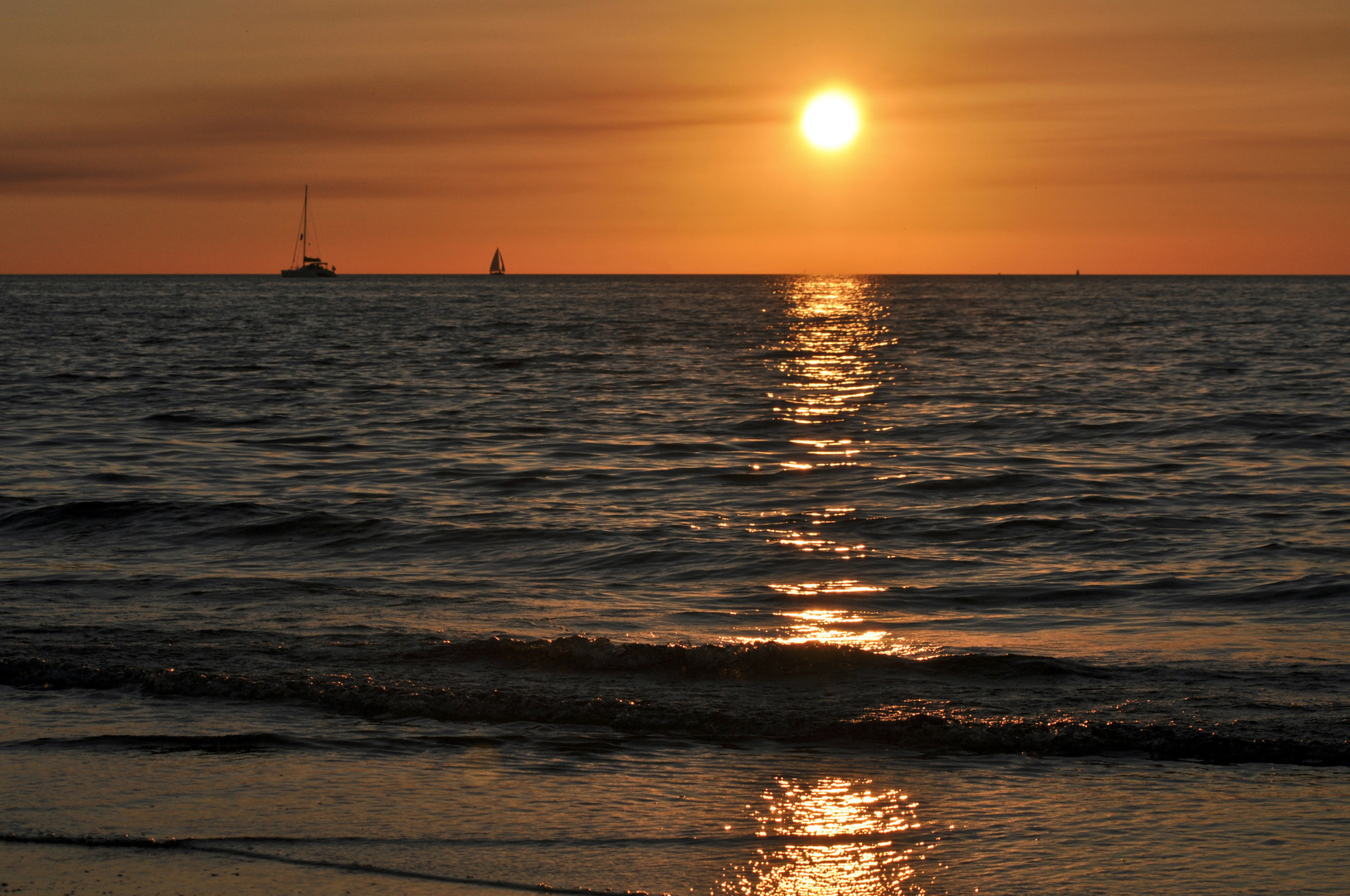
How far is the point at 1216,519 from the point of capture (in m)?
13.5

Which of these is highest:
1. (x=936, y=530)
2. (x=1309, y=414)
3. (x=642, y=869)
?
(x=1309, y=414)

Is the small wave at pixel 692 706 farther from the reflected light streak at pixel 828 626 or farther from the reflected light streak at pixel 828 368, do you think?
the reflected light streak at pixel 828 368

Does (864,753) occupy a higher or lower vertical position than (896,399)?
lower

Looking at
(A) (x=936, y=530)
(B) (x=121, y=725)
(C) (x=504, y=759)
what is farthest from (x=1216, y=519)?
(B) (x=121, y=725)

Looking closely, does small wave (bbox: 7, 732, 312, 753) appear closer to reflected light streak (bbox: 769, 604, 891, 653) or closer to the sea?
the sea

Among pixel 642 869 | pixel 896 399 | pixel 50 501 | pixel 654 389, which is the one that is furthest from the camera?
pixel 654 389

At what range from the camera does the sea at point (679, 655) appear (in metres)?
4.66

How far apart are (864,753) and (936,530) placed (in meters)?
7.39

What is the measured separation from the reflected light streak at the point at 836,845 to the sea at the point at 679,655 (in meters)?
0.02

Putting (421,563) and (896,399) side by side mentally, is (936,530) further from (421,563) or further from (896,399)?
(896,399)

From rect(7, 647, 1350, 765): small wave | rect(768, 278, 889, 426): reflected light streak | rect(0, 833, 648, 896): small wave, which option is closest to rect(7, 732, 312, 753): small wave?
rect(7, 647, 1350, 765): small wave

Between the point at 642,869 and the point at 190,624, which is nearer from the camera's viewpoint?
the point at 642,869

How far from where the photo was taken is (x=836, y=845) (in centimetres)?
470

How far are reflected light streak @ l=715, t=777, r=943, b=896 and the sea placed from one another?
0.07 feet
